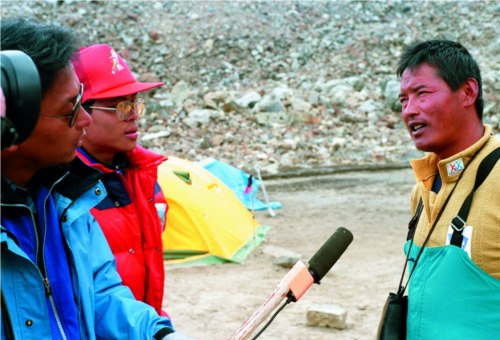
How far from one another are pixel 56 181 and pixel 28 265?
329 mm

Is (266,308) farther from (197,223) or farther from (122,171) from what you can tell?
(197,223)

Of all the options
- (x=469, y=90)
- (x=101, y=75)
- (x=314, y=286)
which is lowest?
(x=314, y=286)

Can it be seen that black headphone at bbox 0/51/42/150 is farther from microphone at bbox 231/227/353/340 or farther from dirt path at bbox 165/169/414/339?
dirt path at bbox 165/169/414/339

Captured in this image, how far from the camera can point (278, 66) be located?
78.4 feet

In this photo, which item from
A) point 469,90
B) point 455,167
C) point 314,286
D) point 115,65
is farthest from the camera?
point 314,286

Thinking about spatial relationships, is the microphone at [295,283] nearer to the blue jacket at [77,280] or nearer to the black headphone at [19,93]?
the blue jacket at [77,280]

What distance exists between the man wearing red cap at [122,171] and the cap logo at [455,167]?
129 centimetres

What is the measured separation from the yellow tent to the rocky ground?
5.94 metres

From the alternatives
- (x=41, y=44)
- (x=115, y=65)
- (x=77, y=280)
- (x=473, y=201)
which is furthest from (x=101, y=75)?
(x=473, y=201)

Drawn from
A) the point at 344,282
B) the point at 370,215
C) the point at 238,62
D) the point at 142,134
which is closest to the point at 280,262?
the point at 344,282

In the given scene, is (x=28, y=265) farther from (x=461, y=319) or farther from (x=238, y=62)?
(x=238, y=62)

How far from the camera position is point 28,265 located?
79.0 inches

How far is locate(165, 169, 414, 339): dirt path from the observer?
6.95 metres

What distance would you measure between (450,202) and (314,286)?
207 inches
